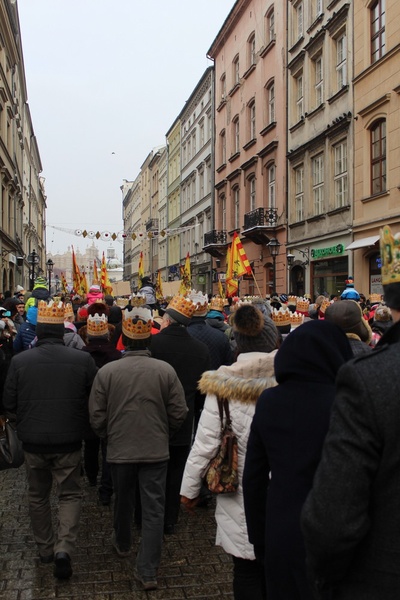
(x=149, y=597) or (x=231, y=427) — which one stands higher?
(x=231, y=427)

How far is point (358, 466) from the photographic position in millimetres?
1745

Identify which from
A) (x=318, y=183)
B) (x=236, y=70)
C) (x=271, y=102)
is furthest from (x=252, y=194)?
(x=318, y=183)

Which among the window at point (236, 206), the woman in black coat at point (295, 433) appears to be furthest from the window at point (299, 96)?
the woman in black coat at point (295, 433)

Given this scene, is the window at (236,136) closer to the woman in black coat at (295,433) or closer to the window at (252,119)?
the window at (252,119)

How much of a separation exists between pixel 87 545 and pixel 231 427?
87.3 inches

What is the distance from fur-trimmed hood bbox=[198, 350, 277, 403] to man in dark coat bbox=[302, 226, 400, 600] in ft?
5.18

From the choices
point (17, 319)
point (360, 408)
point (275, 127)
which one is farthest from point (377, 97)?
point (360, 408)

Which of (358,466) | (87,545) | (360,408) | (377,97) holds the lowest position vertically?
(87,545)

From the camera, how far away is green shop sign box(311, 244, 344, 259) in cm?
2042

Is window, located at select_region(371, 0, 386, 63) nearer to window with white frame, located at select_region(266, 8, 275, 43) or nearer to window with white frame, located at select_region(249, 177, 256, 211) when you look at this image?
window with white frame, located at select_region(266, 8, 275, 43)

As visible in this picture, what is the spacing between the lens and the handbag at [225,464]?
11.5ft

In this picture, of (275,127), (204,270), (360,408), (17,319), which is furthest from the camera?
(204,270)

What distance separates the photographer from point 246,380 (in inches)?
137

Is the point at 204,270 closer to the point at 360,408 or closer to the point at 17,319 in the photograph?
the point at 17,319
